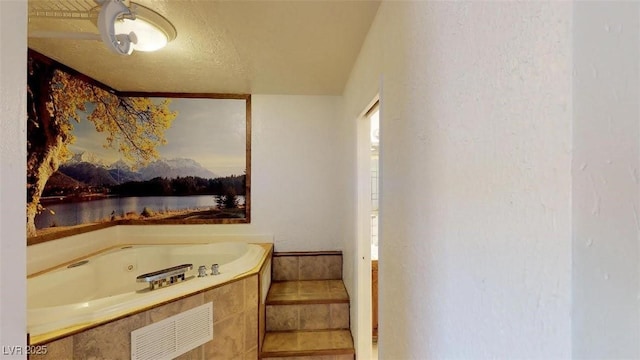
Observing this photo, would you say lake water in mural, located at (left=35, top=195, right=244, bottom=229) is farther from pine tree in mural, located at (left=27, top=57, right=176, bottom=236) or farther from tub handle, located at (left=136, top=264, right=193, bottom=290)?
tub handle, located at (left=136, top=264, right=193, bottom=290)

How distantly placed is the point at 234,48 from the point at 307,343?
2167mm

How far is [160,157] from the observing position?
247 cm

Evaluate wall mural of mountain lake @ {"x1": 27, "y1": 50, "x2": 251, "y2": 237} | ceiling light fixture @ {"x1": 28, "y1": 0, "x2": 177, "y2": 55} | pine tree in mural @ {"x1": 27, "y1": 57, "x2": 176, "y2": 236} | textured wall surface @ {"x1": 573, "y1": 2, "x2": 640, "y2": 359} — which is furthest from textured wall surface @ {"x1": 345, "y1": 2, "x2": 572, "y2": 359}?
pine tree in mural @ {"x1": 27, "y1": 57, "x2": 176, "y2": 236}

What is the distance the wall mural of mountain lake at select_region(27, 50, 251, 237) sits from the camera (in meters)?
2.17

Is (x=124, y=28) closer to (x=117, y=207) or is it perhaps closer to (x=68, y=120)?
(x=68, y=120)

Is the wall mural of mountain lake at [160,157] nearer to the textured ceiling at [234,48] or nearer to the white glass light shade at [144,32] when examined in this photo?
the textured ceiling at [234,48]

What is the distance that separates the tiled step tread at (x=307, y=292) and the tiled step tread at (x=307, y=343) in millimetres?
238

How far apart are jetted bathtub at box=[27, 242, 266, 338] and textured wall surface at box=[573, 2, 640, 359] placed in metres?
1.62

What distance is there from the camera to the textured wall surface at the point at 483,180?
0.33m

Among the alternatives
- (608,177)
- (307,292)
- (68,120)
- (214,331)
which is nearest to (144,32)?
(68,120)

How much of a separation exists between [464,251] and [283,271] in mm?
2175

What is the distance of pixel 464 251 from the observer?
1.76 ft

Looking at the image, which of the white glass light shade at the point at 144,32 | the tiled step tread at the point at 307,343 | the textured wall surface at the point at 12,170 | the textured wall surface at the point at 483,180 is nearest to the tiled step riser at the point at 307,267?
the tiled step tread at the point at 307,343

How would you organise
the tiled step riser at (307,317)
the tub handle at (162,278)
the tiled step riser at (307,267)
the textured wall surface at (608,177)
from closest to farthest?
1. the textured wall surface at (608,177)
2. the tub handle at (162,278)
3. the tiled step riser at (307,317)
4. the tiled step riser at (307,267)
